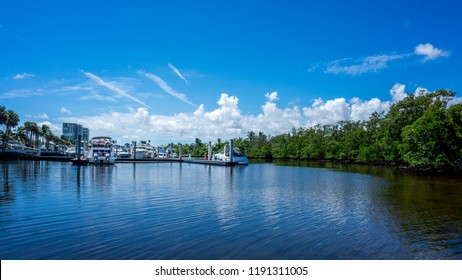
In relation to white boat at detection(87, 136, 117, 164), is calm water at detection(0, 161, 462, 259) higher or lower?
lower

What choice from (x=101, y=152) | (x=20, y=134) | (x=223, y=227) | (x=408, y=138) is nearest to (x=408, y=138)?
(x=408, y=138)

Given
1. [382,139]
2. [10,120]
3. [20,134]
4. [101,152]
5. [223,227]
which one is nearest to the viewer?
[223,227]

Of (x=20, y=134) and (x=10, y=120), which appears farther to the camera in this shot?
(x=20, y=134)

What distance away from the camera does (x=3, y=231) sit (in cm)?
1239

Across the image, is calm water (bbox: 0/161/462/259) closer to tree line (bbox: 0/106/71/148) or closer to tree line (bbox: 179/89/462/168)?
tree line (bbox: 179/89/462/168)

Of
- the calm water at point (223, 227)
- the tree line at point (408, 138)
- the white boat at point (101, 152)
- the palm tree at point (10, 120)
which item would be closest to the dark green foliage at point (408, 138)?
the tree line at point (408, 138)

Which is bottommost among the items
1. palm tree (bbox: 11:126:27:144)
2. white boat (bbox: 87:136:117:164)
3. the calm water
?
the calm water

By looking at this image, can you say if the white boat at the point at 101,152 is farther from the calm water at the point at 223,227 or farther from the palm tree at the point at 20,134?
the palm tree at the point at 20,134

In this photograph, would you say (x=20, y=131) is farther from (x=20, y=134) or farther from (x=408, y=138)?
(x=408, y=138)

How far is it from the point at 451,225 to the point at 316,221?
5833 mm

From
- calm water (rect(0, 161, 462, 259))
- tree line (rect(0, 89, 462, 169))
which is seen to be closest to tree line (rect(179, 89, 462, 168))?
tree line (rect(0, 89, 462, 169))

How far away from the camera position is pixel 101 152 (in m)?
67.2

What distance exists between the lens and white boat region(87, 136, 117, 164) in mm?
65500
